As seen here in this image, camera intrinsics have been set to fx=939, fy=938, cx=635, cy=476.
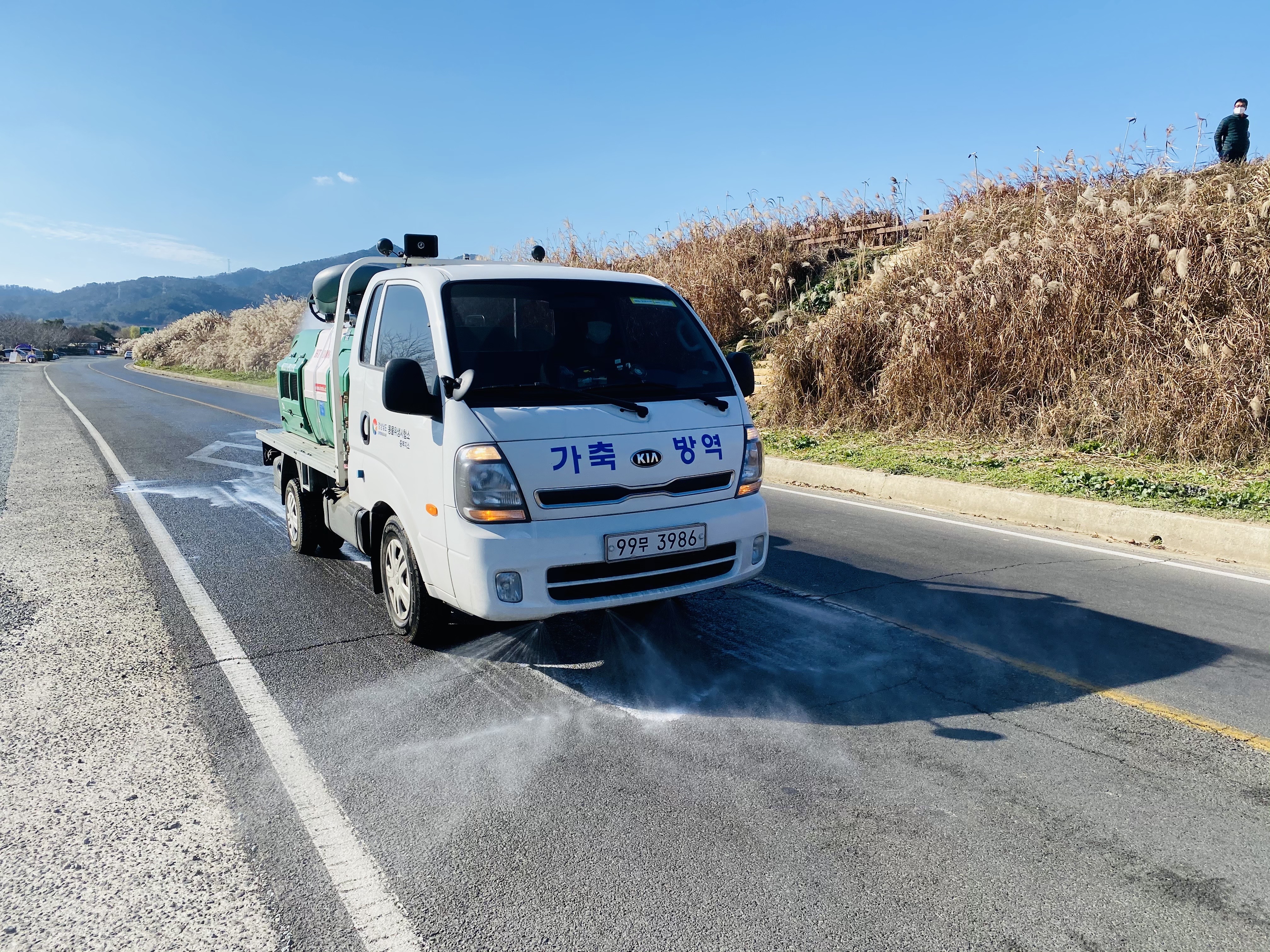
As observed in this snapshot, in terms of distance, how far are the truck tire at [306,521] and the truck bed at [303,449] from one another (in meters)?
0.27

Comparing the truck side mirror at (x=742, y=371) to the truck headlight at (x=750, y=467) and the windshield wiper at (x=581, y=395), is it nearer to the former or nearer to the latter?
the truck headlight at (x=750, y=467)

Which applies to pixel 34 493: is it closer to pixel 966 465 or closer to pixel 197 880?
pixel 197 880

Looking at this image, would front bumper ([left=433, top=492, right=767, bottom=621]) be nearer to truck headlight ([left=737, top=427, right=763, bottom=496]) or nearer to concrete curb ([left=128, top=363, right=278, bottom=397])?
truck headlight ([left=737, top=427, right=763, bottom=496])

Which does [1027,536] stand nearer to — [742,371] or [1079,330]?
[742,371]

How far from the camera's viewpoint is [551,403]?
4.54 m

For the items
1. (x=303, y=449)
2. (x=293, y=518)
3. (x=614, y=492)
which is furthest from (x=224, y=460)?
(x=614, y=492)

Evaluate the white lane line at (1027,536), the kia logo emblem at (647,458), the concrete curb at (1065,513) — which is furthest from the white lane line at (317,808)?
the concrete curb at (1065,513)

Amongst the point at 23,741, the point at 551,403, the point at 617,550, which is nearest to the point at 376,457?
the point at 551,403

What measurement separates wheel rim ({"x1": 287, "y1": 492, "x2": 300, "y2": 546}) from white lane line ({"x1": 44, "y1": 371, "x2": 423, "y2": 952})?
4.12ft

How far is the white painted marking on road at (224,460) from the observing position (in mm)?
12117

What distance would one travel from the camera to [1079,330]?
469 inches

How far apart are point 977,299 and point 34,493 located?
11.8 metres

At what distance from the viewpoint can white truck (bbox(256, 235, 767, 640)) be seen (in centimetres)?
430

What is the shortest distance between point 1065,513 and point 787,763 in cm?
588
